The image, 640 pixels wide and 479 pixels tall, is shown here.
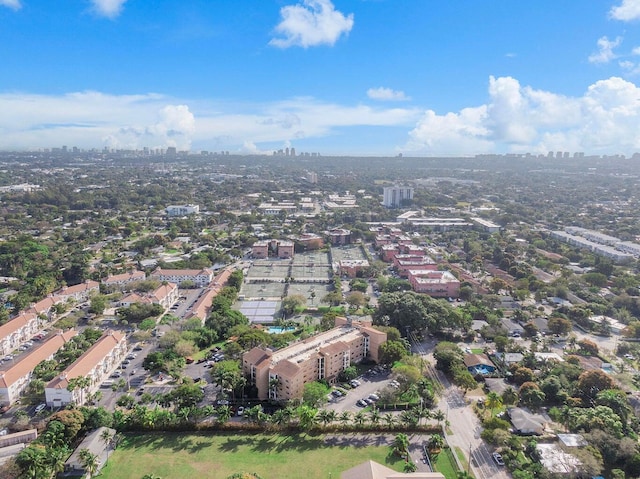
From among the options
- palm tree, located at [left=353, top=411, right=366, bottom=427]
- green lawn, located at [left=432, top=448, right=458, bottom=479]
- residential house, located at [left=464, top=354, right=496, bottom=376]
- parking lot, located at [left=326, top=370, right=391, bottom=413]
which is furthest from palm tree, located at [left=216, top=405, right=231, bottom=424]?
residential house, located at [left=464, top=354, right=496, bottom=376]

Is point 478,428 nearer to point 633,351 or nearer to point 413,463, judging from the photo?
point 413,463

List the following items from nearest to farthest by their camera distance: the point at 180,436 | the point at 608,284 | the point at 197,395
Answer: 1. the point at 180,436
2. the point at 197,395
3. the point at 608,284

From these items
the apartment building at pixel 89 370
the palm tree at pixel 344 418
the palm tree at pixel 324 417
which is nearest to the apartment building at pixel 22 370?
the apartment building at pixel 89 370

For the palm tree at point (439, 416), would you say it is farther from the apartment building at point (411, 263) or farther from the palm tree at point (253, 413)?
the apartment building at point (411, 263)

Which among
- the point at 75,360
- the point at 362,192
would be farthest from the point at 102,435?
the point at 362,192

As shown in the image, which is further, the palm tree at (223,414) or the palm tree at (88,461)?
the palm tree at (223,414)
